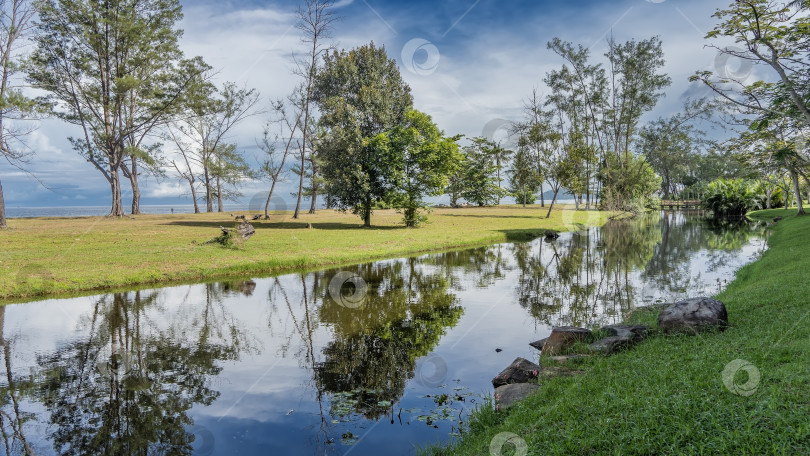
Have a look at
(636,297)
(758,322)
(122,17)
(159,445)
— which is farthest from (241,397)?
(122,17)

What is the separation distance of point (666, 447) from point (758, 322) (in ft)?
18.8

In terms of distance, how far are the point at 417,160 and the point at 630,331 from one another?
103ft

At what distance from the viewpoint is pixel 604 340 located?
27.9 ft

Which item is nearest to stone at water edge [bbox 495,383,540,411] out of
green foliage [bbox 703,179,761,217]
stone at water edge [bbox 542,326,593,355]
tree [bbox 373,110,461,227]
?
stone at water edge [bbox 542,326,593,355]

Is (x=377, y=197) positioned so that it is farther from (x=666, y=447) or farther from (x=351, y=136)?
(x=666, y=447)

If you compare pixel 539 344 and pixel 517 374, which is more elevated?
pixel 517 374

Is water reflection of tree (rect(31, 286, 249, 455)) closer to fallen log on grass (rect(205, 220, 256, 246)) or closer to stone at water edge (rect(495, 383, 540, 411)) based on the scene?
stone at water edge (rect(495, 383, 540, 411))

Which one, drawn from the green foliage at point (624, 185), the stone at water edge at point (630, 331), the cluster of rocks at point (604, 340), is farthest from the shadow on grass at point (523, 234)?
the cluster of rocks at point (604, 340)

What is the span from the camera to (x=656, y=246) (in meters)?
29.5

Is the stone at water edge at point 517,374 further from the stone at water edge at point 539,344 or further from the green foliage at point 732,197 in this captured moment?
the green foliage at point 732,197

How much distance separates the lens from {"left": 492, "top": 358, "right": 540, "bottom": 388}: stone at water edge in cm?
784

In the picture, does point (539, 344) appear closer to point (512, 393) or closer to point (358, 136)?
point (512, 393)

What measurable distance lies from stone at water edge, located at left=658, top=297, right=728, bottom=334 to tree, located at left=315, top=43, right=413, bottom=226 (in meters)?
29.1

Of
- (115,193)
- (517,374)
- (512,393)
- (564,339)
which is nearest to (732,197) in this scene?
(564,339)
